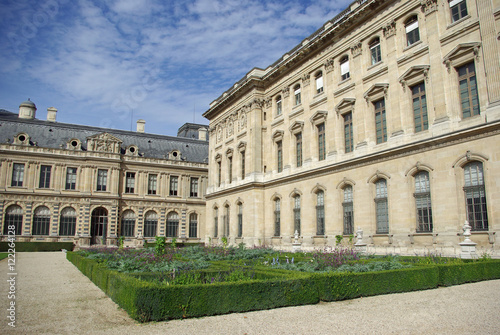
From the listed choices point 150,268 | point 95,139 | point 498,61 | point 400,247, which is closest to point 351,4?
point 498,61

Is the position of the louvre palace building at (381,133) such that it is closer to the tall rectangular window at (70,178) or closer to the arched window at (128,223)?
the arched window at (128,223)

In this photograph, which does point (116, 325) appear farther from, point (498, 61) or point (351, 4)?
point (351, 4)

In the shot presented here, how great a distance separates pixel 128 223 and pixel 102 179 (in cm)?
623

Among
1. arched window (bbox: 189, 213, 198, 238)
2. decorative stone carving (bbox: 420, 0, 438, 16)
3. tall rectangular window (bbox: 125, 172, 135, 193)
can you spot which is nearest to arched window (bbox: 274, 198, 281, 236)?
decorative stone carving (bbox: 420, 0, 438, 16)

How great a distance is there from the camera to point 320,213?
91.8 feet

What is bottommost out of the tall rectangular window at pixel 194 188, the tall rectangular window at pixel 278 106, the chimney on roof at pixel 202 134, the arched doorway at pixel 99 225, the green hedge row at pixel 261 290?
the green hedge row at pixel 261 290

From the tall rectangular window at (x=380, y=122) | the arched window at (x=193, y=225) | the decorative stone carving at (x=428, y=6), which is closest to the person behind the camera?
the decorative stone carving at (x=428, y=6)

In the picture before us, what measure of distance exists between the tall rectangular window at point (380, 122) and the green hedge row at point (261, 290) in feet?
37.8

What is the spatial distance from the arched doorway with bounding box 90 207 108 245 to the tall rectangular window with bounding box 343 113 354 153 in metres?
32.8

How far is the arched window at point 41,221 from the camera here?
44.8 m

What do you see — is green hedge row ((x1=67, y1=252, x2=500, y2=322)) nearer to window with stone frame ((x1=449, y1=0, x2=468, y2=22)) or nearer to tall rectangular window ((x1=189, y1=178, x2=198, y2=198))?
window with stone frame ((x1=449, y1=0, x2=468, y2=22))

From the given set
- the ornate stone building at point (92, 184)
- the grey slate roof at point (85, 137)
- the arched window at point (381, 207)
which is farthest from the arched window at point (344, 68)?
the grey slate roof at point (85, 137)

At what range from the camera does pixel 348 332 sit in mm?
7582

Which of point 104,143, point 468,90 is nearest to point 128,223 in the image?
point 104,143
